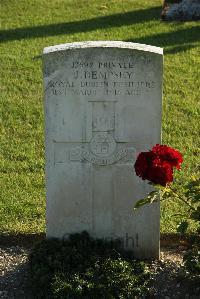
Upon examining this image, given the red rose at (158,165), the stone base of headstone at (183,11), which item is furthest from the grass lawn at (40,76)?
the red rose at (158,165)

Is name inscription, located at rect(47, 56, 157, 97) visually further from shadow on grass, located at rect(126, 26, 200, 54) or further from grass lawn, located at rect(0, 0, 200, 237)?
shadow on grass, located at rect(126, 26, 200, 54)

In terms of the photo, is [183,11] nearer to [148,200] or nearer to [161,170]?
[148,200]

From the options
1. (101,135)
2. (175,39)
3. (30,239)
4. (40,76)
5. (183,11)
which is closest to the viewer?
(101,135)

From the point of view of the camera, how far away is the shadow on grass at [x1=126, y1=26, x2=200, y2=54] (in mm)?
11156

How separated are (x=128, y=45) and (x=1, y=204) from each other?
228 cm

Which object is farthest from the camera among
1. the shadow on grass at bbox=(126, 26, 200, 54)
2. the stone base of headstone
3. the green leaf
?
the stone base of headstone

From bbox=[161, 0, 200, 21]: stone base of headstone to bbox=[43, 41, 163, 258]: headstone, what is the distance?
8123mm

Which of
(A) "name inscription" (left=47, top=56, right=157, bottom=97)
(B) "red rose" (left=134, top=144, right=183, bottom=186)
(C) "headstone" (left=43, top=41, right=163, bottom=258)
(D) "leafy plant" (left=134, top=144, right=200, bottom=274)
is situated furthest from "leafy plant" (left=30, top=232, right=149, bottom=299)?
(A) "name inscription" (left=47, top=56, right=157, bottom=97)

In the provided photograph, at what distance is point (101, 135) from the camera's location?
5141mm

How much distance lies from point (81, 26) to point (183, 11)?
2.06 metres

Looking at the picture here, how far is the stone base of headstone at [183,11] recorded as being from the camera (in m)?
12.9

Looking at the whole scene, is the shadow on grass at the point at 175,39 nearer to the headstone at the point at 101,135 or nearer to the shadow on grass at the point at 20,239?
the shadow on grass at the point at 20,239

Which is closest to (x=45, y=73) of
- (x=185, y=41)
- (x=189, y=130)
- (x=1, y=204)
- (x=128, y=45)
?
(x=128, y=45)

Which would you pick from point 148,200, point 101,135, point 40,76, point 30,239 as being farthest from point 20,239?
point 40,76
